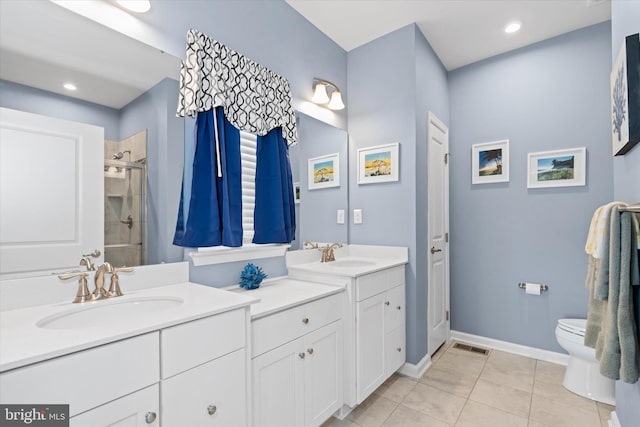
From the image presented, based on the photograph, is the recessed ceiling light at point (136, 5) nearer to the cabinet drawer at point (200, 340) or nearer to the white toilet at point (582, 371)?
the cabinet drawer at point (200, 340)

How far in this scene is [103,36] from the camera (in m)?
1.28

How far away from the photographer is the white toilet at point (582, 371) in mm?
1980

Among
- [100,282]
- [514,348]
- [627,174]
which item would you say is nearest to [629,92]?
[627,174]

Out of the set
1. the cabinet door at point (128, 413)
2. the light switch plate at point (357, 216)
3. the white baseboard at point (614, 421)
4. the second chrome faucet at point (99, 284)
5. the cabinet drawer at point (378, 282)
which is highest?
the light switch plate at point (357, 216)

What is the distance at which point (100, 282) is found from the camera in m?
1.20

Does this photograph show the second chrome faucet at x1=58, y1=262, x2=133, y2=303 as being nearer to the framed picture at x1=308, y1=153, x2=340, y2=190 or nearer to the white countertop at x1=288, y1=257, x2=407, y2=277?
the white countertop at x1=288, y1=257, x2=407, y2=277

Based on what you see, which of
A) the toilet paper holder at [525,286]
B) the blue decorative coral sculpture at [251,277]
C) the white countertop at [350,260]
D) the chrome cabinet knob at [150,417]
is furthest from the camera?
the toilet paper holder at [525,286]

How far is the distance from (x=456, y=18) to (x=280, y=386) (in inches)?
109

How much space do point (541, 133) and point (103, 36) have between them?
313cm

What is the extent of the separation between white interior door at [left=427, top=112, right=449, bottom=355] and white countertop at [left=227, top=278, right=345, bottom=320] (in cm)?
122

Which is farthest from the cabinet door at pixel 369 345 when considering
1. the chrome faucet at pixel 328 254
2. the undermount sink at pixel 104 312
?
the undermount sink at pixel 104 312

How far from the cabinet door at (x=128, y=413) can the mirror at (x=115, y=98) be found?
24.2 inches

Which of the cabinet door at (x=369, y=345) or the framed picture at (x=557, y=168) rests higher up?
the framed picture at (x=557, y=168)

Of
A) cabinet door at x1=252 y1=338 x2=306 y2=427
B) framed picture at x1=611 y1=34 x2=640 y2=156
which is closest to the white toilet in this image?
framed picture at x1=611 y1=34 x2=640 y2=156
